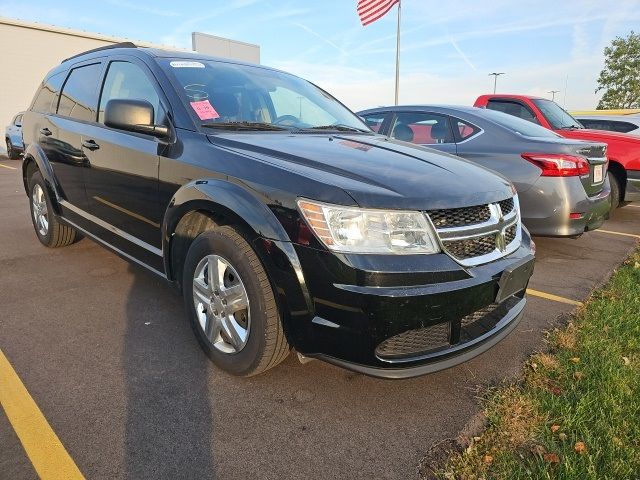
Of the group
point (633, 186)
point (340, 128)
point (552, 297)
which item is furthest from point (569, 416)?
point (633, 186)

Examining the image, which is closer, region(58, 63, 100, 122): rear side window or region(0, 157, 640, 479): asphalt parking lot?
region(0, 157, 640, 479): asphalt parking lot

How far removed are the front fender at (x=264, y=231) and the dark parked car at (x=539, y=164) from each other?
320 cm

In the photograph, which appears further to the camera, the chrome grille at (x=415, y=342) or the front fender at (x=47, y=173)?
the front fender at (x=47, y=173)

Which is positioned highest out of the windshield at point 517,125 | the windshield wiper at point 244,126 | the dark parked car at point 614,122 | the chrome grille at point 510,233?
the dark parked car at point 614,122

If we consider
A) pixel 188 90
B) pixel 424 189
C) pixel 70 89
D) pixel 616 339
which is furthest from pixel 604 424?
pixel 70 89

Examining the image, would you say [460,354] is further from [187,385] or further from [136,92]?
[136,92]

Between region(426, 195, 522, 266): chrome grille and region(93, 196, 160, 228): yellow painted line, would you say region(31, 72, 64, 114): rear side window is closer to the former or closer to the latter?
region(93, 196, 160, 228): yellow painted line

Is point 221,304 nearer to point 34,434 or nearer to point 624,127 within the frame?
point 34,434

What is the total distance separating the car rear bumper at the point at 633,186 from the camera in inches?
264

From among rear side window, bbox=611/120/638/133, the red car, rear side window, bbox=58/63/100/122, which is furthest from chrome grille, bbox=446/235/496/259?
rear side window, bbox=611/120/638/133

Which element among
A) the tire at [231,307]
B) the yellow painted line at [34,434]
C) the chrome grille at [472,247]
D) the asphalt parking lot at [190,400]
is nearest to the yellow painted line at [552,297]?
the asphalt parking lot at [190,400]

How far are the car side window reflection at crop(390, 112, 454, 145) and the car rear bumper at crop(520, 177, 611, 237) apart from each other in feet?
3.89

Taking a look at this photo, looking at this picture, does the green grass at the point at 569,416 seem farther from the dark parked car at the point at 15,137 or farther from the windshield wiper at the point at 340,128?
the dark parked car at the point at 15,137

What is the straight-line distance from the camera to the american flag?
43.5ft
